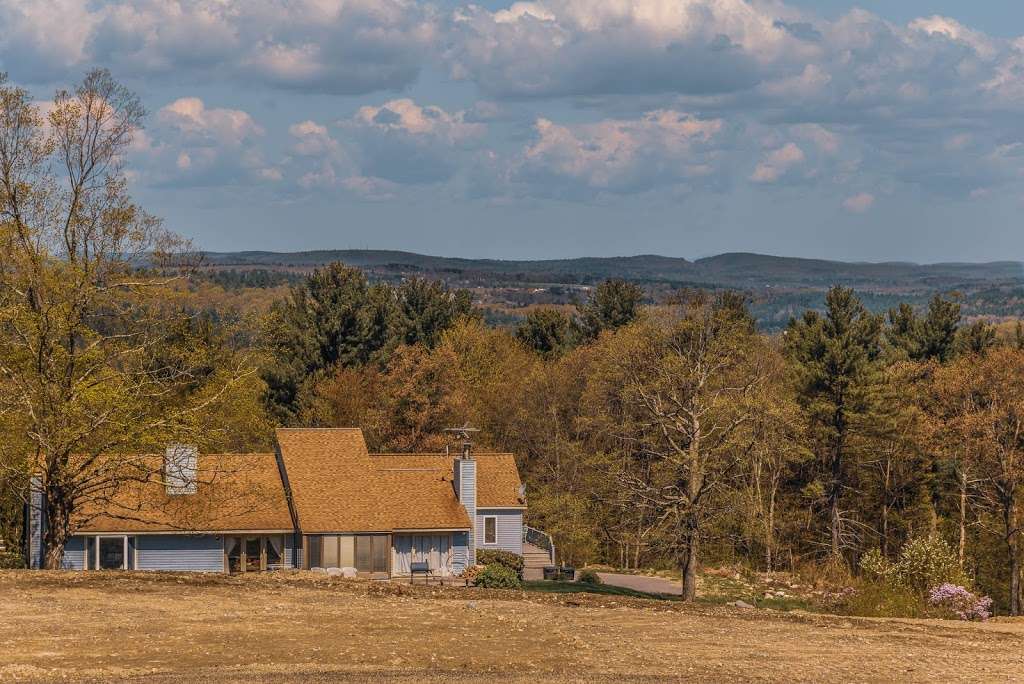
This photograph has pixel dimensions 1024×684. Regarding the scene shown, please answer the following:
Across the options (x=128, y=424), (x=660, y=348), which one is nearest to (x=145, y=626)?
(x=128, y=424)

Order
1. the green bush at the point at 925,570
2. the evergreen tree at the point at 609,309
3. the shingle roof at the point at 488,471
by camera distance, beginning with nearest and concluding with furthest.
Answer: the green bush at the point at 925,570
the shingle roof at the point at 488,471
the evergreen tree at the point at 609,309

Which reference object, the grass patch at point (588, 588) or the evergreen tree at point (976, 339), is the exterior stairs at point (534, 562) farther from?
the evergreen tree at point (976, 339)

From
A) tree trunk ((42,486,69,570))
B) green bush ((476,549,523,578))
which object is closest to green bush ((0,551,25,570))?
tree trunk ((42,486,69,570))

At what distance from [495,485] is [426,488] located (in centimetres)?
387

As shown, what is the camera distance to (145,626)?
79.8 ft

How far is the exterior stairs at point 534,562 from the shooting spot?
55.4 metres

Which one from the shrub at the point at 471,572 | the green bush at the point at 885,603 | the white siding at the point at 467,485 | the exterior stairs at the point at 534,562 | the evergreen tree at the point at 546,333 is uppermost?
the evergreen tree at the point at 546,333

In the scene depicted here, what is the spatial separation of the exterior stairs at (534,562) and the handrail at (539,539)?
29cm

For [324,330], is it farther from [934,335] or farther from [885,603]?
[885,603]

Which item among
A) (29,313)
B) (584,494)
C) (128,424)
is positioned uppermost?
(29,313)

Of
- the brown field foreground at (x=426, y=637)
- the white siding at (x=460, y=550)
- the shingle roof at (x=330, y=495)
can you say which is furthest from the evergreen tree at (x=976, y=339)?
the brown field foreground at (x=426, y=637)

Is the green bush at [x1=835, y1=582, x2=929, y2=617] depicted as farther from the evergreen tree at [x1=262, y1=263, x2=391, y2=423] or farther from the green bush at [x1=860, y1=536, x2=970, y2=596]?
the evergreen tree at [x1=262, y1=263, x2=391, y2=423]

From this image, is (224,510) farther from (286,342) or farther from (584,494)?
(286,342)

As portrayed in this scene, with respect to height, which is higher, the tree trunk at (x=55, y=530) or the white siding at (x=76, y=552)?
the tree trunk at (x=55, y=530)
